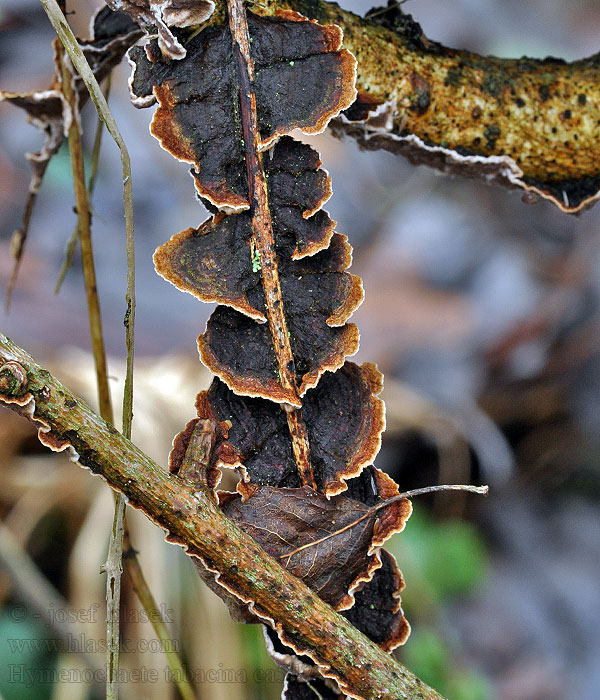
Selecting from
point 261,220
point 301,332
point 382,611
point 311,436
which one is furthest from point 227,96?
point 382,611

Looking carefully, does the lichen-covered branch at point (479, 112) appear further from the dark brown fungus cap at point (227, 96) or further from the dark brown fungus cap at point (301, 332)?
the dark brown fungus cap at point (301, 332)

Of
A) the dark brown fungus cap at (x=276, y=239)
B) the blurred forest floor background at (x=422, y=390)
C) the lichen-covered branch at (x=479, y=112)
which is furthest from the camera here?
the blurred forest floor background at (x=422, y=390)

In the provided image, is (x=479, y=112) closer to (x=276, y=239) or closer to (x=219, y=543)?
(x=276, y=239)

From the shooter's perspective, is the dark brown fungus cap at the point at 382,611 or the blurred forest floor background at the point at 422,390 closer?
the dark brown fungus cap at the point at 382,611

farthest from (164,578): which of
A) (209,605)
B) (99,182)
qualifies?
(99,182)

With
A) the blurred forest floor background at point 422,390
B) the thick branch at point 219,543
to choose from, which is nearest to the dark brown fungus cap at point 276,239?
the thick branch at point 219,543

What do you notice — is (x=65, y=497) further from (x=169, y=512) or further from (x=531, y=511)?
(x=531, y=511)

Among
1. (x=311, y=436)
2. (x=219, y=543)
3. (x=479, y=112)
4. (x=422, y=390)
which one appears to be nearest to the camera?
(x=219, y=543)
